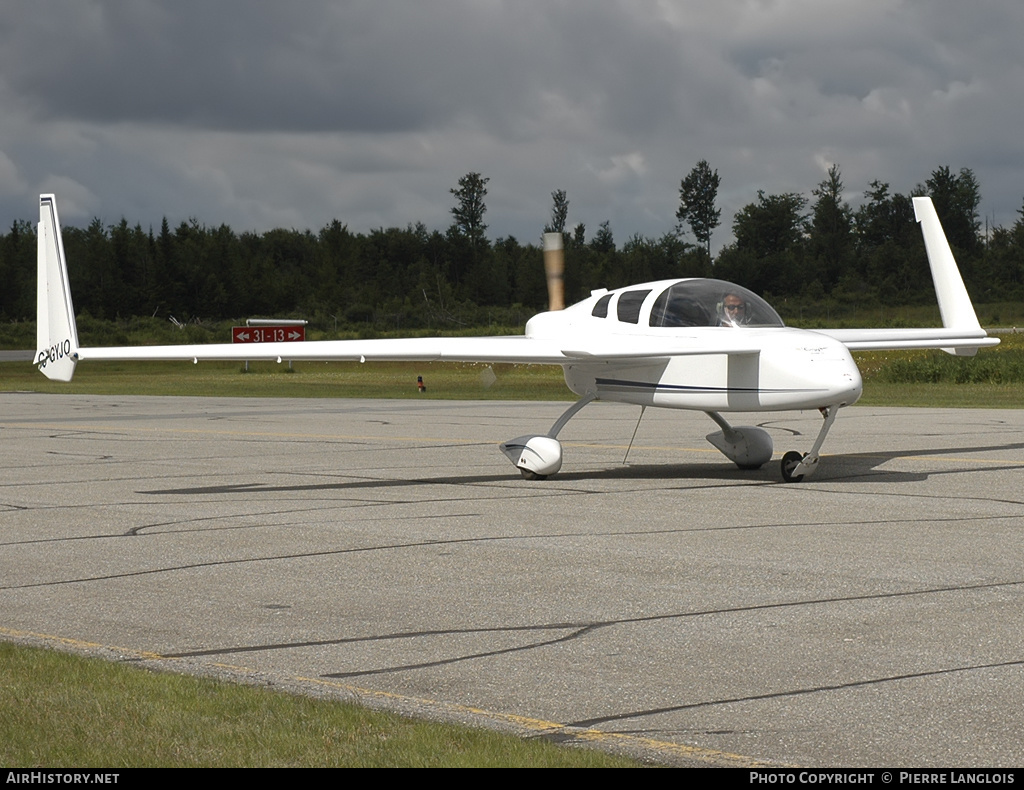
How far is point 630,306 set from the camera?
51.0ft

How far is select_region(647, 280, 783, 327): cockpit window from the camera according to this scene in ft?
48.7

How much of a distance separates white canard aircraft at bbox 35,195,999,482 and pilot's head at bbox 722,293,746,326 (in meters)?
0.01

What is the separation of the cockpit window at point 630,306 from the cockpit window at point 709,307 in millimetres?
227

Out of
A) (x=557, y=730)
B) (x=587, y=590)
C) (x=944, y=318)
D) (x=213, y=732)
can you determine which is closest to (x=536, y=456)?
(x=944, y=318)

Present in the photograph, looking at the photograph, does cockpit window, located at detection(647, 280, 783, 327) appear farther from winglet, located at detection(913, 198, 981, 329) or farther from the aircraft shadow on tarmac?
winglet, located at detection(913, 198, 981, 329)

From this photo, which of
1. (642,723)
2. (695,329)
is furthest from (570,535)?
(642,723)

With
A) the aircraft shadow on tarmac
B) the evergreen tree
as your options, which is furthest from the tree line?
the aircraft shadow on tarmac

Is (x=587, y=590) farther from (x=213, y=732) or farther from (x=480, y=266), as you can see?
(x=480, y=266)

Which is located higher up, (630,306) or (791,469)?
(630,306)

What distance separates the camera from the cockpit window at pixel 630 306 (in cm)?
1544

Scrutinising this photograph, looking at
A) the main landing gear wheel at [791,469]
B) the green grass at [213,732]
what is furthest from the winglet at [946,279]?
the green grass at [213,732]

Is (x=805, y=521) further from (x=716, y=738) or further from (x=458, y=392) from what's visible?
(x=458, y=392)

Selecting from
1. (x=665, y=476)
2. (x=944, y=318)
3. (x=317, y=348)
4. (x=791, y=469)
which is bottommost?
(x=665, y=476)

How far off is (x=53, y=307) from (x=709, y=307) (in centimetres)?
779
